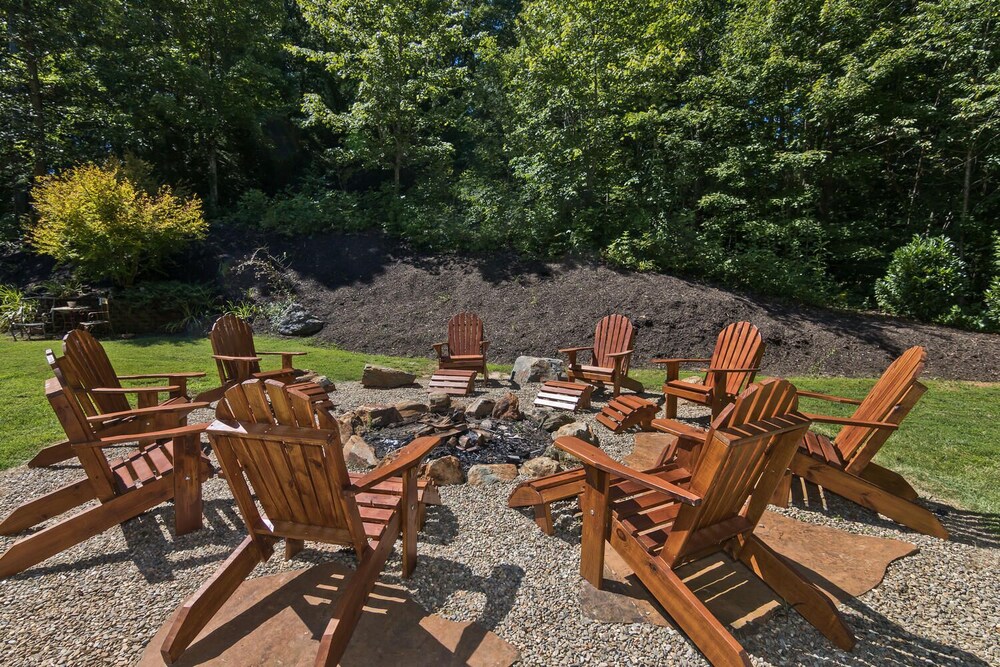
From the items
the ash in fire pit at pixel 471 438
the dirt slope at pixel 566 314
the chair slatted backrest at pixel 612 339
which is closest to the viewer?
the ash in fire pit at pixel 471 438

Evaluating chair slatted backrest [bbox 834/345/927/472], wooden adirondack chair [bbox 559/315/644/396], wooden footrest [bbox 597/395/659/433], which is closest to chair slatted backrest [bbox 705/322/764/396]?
wooden footrest [bbox 597/395/659/433]

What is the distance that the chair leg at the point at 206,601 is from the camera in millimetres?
1552

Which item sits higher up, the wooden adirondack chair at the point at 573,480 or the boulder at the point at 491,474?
the wooden adirondack chair at the point at 573,480

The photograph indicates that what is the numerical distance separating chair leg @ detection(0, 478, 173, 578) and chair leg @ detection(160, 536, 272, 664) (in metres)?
1.03

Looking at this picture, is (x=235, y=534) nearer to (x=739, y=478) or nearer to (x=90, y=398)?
(x=90, y=398)

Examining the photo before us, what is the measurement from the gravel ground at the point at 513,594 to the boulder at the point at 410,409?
166cm

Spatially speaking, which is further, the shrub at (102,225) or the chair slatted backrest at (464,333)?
the shrub at (102,225)

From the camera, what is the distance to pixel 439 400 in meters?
4.68

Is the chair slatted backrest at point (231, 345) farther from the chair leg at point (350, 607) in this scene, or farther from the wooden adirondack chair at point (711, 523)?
the wooden adirondack chair at point (711, 523)

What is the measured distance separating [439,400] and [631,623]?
309 cm

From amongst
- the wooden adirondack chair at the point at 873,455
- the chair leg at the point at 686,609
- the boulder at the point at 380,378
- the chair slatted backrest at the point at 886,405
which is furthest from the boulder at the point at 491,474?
the boulder at the point at 380,378

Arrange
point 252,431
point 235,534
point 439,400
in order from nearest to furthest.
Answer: point 252,431 < point 235,534 < point 439,400

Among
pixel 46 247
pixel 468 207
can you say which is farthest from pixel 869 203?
pixel 46 247

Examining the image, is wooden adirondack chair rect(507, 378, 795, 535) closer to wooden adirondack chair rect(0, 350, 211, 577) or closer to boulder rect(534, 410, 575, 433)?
boulder rect(534, 410, 575, 433)
